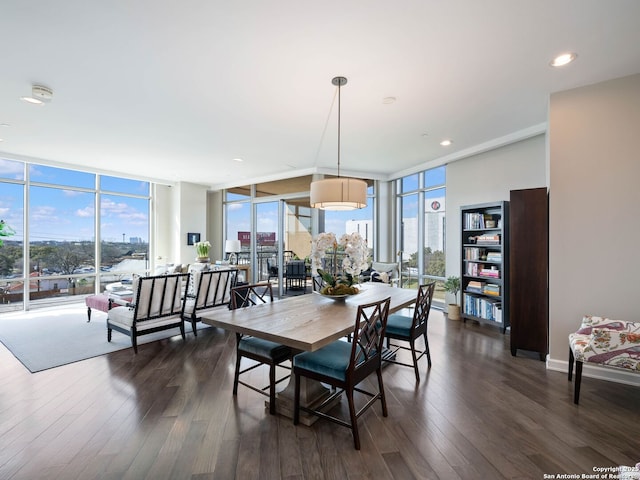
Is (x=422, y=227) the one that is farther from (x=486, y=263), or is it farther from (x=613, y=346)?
(x=613, y=346)

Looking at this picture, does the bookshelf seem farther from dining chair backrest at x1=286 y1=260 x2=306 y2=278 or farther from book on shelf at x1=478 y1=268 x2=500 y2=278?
dining chair backrest at x1=286 y1=260 x2=306 y2=278

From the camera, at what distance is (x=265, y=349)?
2.56 m

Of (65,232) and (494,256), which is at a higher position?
(65,232)

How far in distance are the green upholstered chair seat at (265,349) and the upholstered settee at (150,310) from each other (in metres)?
1.95

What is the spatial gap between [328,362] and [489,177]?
15.0 feet

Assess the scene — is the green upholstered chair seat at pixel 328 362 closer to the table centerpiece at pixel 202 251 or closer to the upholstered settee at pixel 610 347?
the upholstered settee at pixel 610 347

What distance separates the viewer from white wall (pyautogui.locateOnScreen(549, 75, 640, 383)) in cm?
299

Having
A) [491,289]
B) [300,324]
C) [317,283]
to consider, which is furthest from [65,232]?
[491,289]

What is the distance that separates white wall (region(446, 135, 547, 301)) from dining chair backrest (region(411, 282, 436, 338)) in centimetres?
265

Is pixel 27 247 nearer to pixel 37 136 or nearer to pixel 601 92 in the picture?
pixel 37 136

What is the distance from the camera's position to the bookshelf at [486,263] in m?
4.63

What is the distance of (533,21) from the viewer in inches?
86.5

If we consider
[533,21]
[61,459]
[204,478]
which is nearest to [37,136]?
[61,459]

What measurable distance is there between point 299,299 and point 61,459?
208 cm
